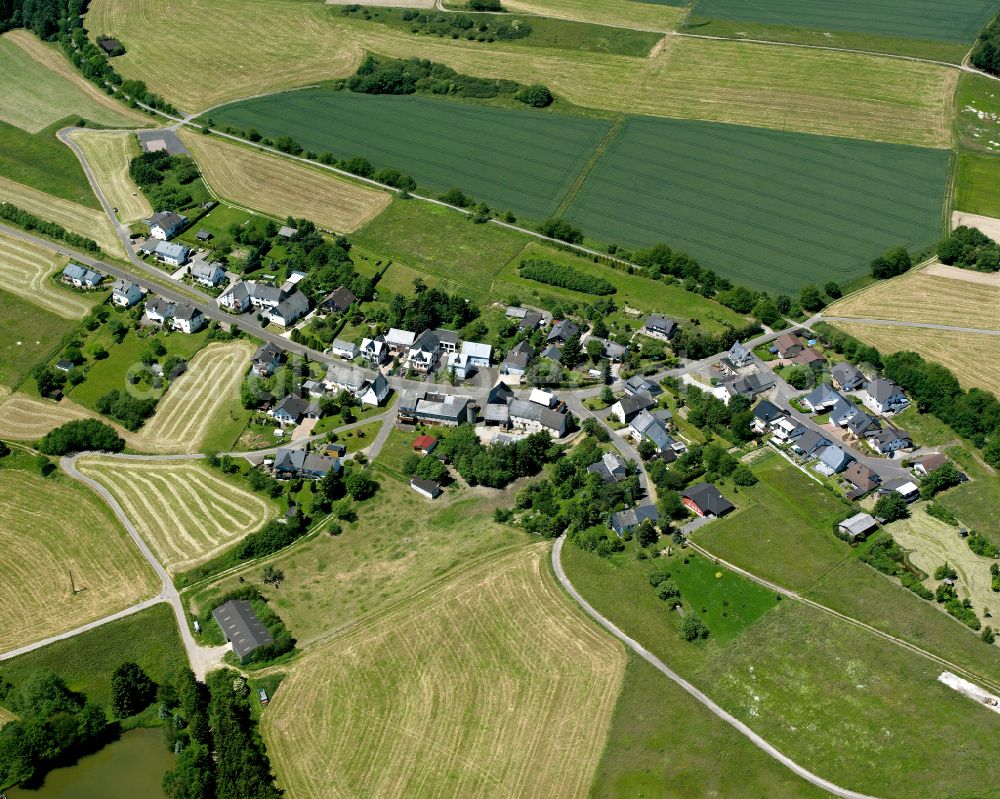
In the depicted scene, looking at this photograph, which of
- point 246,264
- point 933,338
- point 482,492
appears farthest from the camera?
point 246,264

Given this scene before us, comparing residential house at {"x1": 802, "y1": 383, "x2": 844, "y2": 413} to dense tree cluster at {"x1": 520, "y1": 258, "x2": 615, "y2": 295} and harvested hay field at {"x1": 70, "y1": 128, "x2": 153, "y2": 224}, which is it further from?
harvested hay field at {"x1": 70, "y1": 128, "x2": 153, "y2": 224}

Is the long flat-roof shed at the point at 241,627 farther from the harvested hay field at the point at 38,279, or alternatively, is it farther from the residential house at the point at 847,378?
the residential house at the point at 847,378

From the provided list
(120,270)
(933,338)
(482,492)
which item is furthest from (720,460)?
(120,270)

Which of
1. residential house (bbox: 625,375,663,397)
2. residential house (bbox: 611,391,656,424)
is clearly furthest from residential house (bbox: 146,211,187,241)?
residential house (bbox: 611,391,656,424)

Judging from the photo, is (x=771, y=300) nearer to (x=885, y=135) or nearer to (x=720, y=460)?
(x=720, y=460)

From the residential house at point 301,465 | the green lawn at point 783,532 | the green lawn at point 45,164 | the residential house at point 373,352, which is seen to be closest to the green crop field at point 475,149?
the green lawn at point 45,164

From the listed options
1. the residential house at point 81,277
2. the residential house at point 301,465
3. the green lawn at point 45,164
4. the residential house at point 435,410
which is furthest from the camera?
the green lawn at point 45,164
